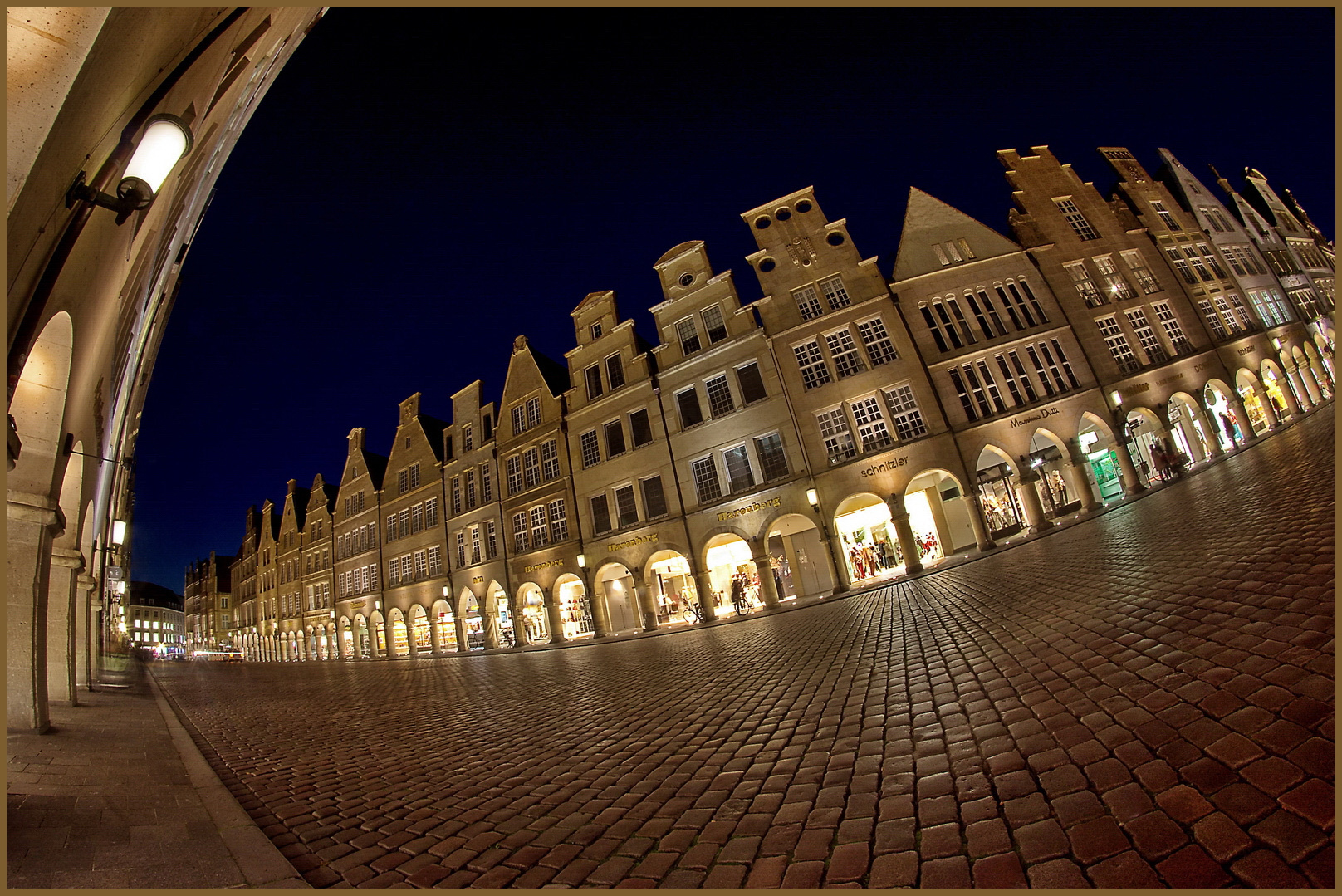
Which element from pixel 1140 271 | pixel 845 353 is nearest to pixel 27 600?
pixel 845 353

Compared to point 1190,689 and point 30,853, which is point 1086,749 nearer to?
point 1190,689

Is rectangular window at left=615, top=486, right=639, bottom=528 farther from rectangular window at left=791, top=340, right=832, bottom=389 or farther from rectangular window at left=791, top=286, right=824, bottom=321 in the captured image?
rectangular window at left=791, top=286, right=824, bottom=321

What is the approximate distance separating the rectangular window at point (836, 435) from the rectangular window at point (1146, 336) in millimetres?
13747

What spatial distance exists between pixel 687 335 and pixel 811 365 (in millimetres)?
6102

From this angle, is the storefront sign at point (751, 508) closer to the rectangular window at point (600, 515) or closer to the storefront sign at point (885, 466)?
the storefront sign at point (885, 466)

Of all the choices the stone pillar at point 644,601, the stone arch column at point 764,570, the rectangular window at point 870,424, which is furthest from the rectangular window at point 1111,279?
the stone pillar at point 644,601

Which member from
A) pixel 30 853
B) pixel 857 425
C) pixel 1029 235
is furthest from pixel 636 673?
pixel 1029 235

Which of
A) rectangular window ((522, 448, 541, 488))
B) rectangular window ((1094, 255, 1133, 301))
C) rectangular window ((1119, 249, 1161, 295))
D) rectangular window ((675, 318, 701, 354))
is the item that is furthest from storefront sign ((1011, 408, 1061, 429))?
rectangular window ((522, 448, 541, 488))

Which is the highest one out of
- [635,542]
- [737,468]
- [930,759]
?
[737,468]

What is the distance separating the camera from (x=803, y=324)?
70.6ft

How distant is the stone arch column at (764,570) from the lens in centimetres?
2025

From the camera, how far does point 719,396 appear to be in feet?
75.3

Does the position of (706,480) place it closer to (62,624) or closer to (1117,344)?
(62,624)

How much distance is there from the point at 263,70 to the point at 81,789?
15.5 m
